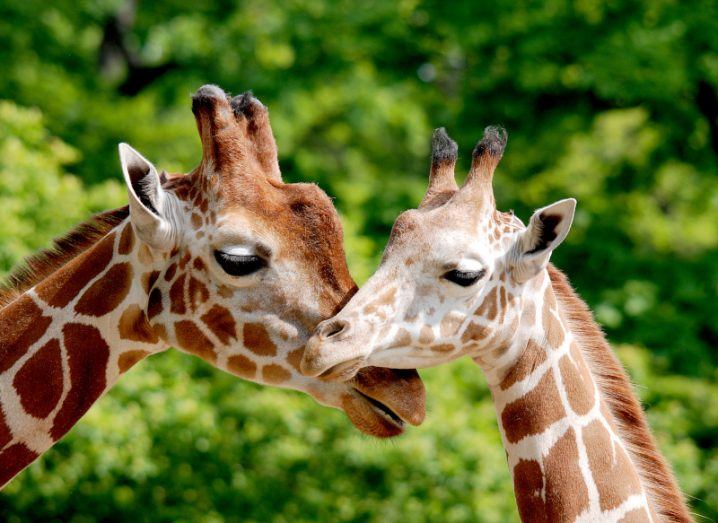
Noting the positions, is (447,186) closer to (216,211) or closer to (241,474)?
(216,211)

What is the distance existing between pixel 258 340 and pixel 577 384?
58.8 inches

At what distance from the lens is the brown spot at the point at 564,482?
441cm

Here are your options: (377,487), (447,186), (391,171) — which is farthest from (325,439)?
(391,171)

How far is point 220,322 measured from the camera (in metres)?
4.59

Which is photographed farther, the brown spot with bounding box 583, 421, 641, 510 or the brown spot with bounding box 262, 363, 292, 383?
the brown spot with bounding box 262, 363, 292, 383

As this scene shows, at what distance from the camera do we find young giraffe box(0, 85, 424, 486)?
446cm

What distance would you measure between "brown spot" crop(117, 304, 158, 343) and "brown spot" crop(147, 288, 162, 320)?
0.11 feet

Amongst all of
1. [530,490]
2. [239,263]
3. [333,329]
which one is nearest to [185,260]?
[239,263]

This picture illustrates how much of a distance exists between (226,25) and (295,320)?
1223 centimetres

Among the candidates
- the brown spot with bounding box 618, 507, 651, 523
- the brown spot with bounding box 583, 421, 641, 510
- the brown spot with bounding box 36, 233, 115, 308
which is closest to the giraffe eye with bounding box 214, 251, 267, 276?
the brown spot with bounding box 36, 233, 115, 308

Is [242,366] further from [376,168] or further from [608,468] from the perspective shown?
[376,168]

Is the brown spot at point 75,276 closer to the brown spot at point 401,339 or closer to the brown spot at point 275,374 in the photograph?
the brown spot at point 275,374

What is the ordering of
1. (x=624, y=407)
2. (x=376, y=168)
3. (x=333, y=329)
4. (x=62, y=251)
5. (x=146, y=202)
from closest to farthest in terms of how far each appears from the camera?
(x=333, y=329) < (x=146, y=202) < (x=624, y=407) < (x=62, y=251) < (x=376, y=168)

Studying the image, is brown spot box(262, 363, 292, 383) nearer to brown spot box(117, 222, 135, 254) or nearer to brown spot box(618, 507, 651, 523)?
brown spot box(117, 222, 135, 254)
